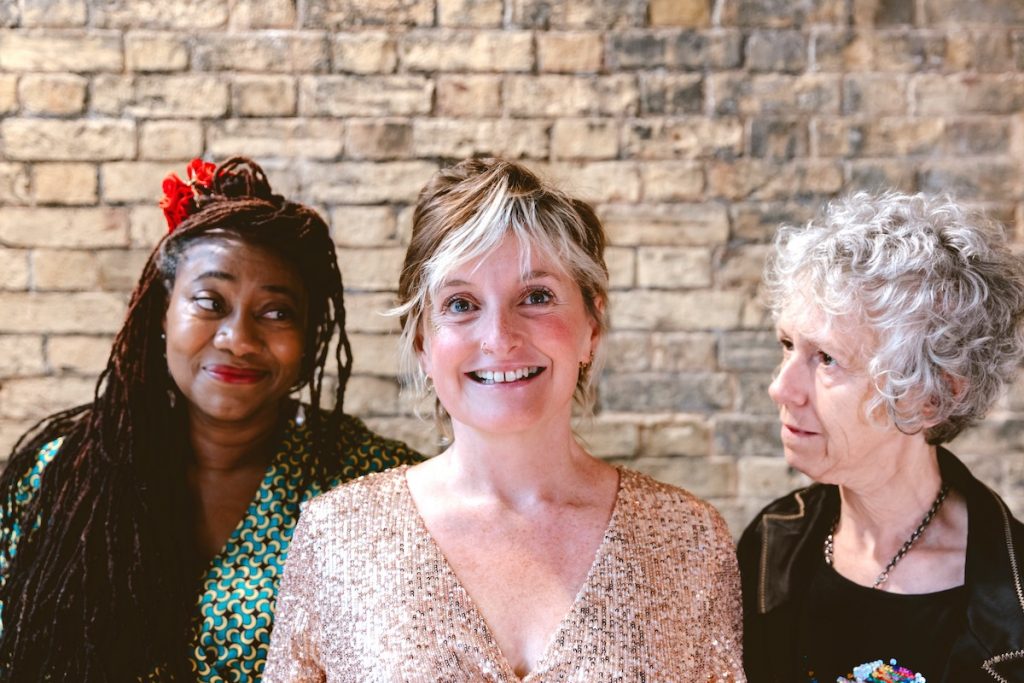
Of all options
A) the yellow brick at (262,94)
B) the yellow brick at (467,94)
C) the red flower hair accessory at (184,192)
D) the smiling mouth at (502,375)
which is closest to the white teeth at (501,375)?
the smiling mouth at (502,375)

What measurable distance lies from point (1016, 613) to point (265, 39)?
2.61m

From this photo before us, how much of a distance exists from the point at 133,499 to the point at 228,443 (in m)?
0.25

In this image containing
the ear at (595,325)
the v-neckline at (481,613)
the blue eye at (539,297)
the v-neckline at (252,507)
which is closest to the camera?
the v-neckline at (481,613)

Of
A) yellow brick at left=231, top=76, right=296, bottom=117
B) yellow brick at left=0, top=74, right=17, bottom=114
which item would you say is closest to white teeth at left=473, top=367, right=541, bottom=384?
yellow brick at left=231, top=76, right=296, bottom=117

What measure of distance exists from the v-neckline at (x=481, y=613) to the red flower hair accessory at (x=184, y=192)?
954mm

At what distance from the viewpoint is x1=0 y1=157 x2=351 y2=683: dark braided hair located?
83.7 inches

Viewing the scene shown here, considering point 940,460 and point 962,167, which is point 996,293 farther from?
point 962,167

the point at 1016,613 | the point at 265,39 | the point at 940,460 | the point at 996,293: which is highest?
the point at 265,39

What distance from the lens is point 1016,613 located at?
1.80m

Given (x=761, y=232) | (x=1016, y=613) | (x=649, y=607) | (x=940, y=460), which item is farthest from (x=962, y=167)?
(x=649, y=607)

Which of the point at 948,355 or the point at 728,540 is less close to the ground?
the point at 948,355

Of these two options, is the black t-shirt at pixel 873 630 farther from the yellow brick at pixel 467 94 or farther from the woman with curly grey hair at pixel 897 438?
the yellow brick at pixel 467 94

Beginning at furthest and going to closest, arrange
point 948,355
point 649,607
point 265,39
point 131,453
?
point 265,39 → point 131,453 → point 948,355 → point 649,607

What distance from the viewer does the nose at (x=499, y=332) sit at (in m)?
1.68
